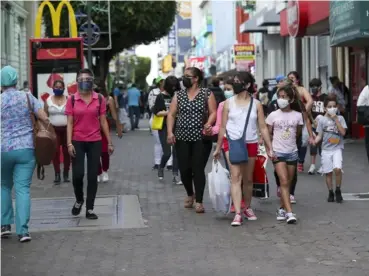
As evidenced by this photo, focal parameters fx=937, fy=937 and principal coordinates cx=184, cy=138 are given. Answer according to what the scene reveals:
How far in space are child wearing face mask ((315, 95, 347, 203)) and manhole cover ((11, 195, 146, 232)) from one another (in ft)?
7.94

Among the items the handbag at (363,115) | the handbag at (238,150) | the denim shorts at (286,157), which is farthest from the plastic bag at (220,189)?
the handbag at (363,115)

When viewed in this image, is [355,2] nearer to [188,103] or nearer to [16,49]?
[188,103]

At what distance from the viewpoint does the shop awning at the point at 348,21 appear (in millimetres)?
17875

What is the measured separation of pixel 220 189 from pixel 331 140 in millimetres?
2058

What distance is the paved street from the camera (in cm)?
765

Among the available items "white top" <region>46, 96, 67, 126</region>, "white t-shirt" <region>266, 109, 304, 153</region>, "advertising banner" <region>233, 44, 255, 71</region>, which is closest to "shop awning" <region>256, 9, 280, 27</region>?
"advertising banner" <region>233, 44, 255, 71</region>

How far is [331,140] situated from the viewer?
1172 centimetres

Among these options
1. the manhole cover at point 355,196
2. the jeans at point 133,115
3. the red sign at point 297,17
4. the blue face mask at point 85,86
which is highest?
the red sign at point 297,17

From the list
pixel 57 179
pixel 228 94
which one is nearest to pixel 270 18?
pixel 228 94

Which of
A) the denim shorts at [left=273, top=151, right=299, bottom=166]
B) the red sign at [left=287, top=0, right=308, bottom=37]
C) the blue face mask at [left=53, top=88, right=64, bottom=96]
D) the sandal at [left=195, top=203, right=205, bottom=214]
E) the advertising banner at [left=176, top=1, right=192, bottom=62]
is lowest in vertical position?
the sandal at [left=195, top=203, right=205, bottom=214]

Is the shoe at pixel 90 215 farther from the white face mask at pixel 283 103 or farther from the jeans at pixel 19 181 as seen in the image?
the white face mask at pixel 283 103

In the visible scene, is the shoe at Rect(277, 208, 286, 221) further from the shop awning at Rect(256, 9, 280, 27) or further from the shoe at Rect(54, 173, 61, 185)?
the shop awning at Rect(256, 9, 280, 27)

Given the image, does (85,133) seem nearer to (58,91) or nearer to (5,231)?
(5,231)

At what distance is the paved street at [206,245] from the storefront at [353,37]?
6471 mm
